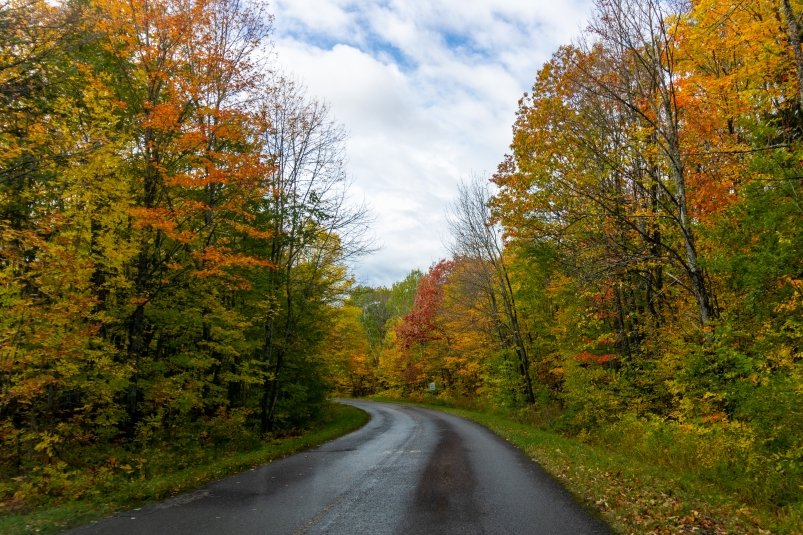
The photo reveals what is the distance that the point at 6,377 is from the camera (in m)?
8.42

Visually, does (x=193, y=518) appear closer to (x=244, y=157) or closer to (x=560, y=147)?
(x=244, y=157)

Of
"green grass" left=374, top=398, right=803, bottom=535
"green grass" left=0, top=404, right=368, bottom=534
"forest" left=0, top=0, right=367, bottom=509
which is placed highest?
"forest" left=0, top=0, right=367, bottom=509

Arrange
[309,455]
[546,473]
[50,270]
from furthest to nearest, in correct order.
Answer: [309,455], [546,473], [50,270]

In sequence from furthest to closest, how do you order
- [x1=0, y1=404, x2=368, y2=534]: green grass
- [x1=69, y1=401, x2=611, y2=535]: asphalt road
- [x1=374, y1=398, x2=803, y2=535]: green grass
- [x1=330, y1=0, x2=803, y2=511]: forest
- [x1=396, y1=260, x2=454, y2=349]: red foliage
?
[x1=396, y1=260, x2=454, y2=349]: red foliage, [x1=330, y1=0, x2=803, y2=511]: forest, [x1=0, y1=404, x2=368, y2=534]: green grass, [x1=69, y1=401, x2=611, y2=535]: asphalt road, [x1=374, y1=398, x2=803, y2=535]: green grass

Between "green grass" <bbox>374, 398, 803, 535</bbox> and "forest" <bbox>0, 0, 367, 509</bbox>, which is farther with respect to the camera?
"forest" <bbox>0, 0, 367, 509</bbox>

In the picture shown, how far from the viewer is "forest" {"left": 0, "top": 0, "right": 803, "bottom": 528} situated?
820 cm

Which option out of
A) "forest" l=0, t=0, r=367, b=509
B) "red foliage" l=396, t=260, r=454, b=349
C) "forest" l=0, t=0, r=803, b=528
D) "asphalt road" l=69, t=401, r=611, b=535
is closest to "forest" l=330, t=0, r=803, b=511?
"forest" l=0, t=0, r=803, b=528

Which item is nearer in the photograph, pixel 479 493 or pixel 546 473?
pixel 479 493

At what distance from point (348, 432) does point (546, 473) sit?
1184 centimetres

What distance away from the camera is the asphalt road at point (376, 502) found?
6.21 metres

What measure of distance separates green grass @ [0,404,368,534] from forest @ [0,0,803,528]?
67cm

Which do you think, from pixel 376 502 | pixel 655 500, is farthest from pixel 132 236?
pixel 655 500

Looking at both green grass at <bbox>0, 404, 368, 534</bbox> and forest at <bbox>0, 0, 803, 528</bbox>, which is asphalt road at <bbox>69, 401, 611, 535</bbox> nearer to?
green grass at <bbox>0, 404, 368, 534</bbox>

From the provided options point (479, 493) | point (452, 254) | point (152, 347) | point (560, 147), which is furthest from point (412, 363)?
point (479, 493)
